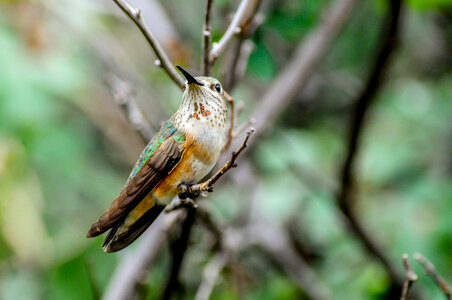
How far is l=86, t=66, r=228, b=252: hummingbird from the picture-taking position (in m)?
2.21

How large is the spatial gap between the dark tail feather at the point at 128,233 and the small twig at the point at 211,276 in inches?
29.1

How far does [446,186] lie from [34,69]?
9.01 feet

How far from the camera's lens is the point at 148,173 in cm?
214

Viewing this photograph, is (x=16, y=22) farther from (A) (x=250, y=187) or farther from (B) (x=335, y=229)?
(B) (x=335, y=229)

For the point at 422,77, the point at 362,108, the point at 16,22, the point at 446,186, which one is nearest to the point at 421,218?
the point at 446,186

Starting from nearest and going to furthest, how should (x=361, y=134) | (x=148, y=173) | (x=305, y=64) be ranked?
1. (x=148, y=173)
2. (x=361, y=134)
3. (x=305, y=64)

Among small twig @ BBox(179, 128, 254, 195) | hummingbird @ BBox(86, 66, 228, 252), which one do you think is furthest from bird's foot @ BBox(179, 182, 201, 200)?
hummingbird @ BBox(86, 66, 228, 252)

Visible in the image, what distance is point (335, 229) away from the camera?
406cm

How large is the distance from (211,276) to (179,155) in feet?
3.83

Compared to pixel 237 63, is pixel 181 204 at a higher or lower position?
lower

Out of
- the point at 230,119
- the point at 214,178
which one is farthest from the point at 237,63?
the point at 214,178

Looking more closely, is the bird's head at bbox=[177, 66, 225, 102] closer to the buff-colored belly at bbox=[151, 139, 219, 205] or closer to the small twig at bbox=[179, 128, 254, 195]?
the buff-colored belly at bbox=[151, 139, 219, 205]

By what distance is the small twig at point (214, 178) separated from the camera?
176cm

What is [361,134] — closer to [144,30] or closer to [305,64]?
[305,64]
